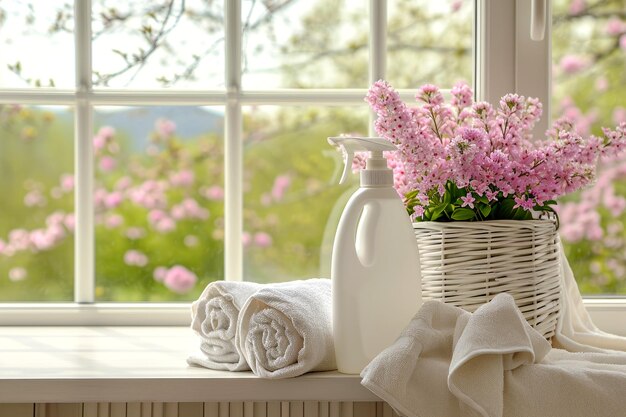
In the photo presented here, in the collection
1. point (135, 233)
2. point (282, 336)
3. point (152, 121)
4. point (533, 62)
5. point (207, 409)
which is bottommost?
point (207, 409)

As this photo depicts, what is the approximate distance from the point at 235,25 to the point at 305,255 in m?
0.51

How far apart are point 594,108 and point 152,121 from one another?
95 cm

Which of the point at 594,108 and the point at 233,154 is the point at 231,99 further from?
the point at 594,108

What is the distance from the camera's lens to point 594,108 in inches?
64.9

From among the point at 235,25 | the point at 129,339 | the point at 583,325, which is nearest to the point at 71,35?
the point at 235,25

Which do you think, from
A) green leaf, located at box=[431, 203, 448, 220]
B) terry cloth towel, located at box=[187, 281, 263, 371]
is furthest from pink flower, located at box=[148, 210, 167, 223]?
green leaf, located at box=[431, 203, 448, 220]

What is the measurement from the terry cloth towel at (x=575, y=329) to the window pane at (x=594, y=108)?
0.21 m

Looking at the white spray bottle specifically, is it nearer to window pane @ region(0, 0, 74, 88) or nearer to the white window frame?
the white window frame

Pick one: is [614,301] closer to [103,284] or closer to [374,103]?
[374,103]

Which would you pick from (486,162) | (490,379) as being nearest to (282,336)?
(490,379)

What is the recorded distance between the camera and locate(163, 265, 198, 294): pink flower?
1.65 meters

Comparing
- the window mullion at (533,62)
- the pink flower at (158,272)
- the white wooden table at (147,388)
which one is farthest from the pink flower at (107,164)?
the window mullion at (533,62)

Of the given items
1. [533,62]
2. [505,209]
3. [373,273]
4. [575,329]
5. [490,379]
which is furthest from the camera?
[533,62]

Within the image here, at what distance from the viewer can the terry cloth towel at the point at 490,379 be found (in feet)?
3.43
